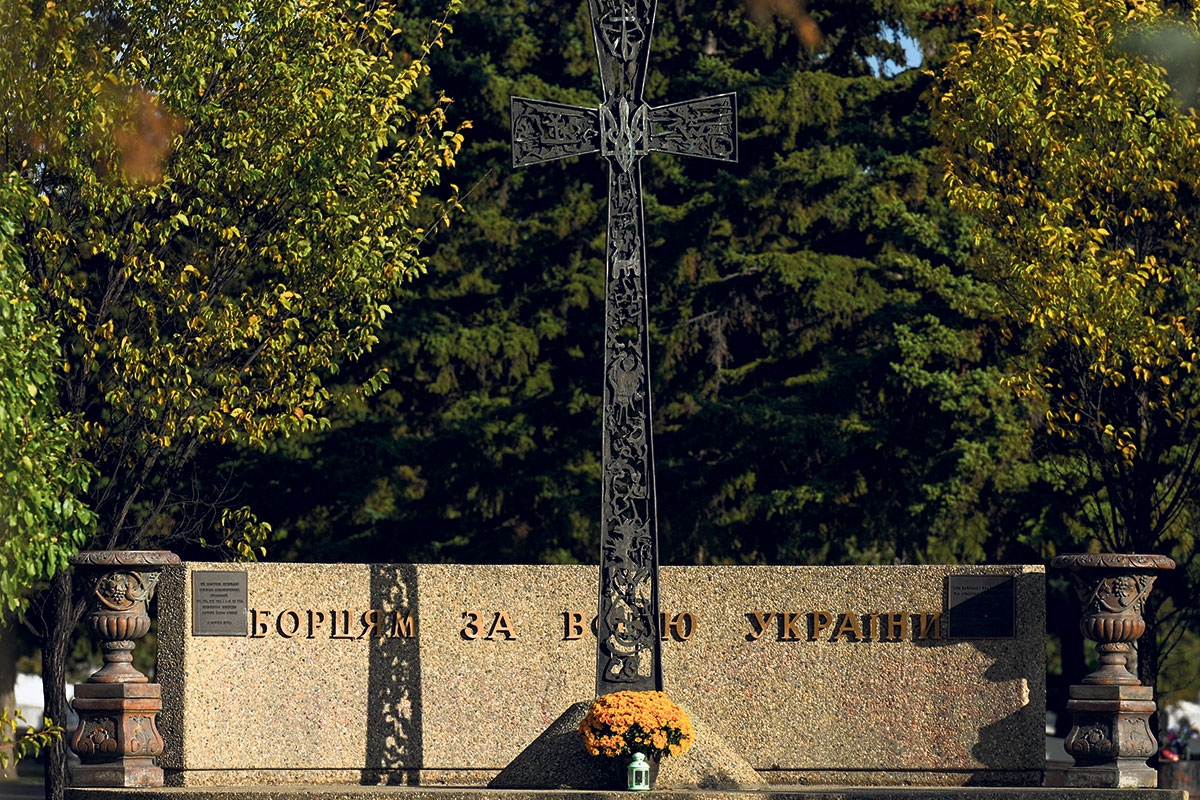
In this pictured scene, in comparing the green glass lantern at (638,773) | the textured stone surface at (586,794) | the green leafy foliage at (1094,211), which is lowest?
Result: the textured stone surface at (586,794)

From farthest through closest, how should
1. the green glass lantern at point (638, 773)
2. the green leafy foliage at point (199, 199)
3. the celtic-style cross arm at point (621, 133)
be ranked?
the green leafy foliage at point (199, 199) → the celtic-style cross arm at point (621, 133) → the green glass lantern at point (638, 773)

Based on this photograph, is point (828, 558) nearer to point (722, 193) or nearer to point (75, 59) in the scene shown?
point (722, 193)

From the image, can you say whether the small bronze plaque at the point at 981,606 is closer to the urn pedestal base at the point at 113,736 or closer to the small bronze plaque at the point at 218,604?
the small bronze plaque at the point at 218,604

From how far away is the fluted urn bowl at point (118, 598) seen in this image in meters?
13.8

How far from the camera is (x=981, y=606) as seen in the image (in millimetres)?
14891

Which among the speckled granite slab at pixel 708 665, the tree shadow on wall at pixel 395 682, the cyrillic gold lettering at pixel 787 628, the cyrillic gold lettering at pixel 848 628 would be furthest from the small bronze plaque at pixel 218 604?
the cyrillic gold lettering at pixel 848 628

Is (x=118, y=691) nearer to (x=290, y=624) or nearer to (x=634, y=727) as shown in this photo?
(x=290, y=624)

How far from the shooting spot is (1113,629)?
14.1 m

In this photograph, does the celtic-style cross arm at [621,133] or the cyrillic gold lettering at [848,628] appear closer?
the celtic-style cross arm at [621,133]

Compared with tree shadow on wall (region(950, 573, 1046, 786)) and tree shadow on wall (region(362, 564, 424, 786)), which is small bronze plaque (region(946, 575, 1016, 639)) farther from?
tree shadow on wall (region(362, 564, 424, 786))

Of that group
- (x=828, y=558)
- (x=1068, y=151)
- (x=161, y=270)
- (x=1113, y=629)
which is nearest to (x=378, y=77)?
(x=161, y=270)

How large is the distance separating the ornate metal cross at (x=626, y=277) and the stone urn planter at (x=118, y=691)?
11.7ft

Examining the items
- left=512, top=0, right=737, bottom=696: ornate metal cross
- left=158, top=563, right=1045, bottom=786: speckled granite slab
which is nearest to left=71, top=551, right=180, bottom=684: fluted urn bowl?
left=158, top=563, right=1045, bottom=786: speckled granite slab

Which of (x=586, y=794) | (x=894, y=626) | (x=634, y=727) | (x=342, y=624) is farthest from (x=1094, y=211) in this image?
(x=342, y=624)
